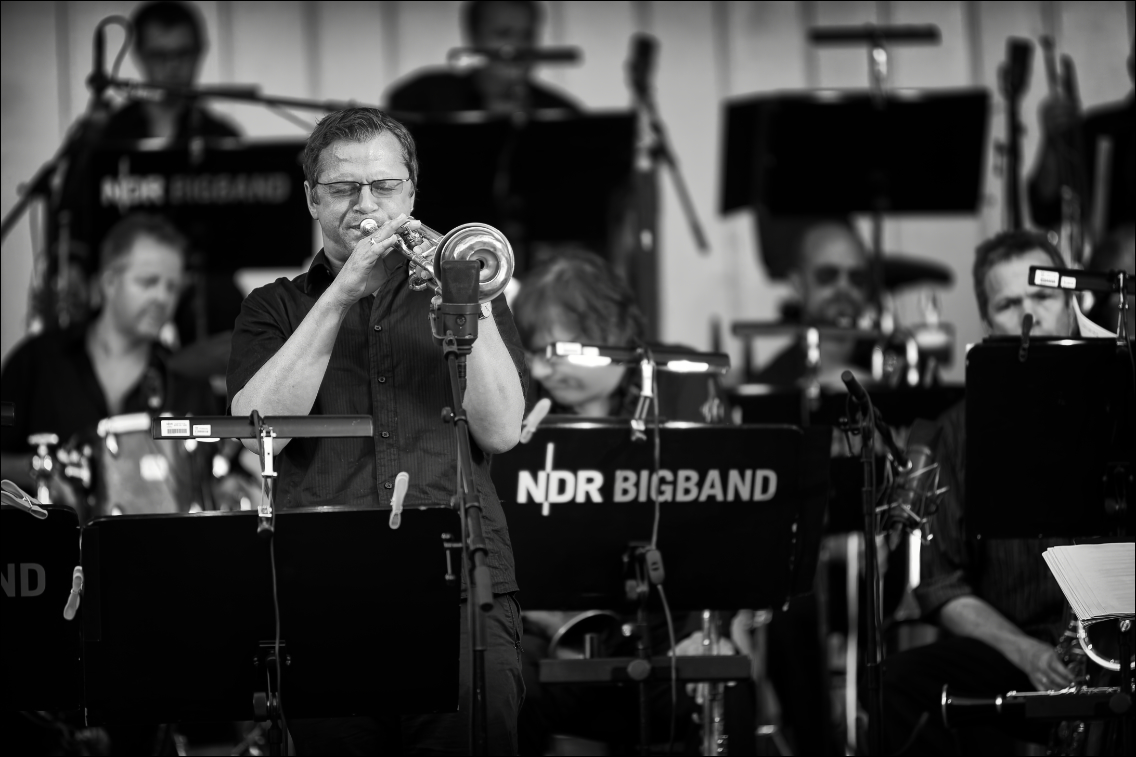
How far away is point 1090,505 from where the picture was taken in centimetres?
372

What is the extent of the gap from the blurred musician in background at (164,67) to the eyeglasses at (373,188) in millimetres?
4153

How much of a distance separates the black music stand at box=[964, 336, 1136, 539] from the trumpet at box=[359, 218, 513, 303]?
1414 millimetres

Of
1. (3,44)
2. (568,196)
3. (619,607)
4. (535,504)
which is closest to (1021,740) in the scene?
(619,607)

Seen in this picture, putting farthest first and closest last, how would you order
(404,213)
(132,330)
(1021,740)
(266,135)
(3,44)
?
(266,135) → (3,44) → (132,330) → (1021,740) → (404,213)

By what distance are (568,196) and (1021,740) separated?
2963 mm

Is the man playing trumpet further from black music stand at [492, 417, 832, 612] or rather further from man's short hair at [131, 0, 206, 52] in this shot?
man's short hair at [131, 0, 206, 52]

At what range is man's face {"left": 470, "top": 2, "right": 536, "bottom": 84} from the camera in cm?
720

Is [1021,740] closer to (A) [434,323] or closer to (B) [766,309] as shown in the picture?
(A) [434,323]

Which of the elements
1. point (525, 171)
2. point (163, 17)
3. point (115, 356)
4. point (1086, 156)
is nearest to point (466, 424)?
point (115, 356)

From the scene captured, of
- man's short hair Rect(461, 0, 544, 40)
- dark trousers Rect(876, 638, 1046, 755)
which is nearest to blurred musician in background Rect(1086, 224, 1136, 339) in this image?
dark trousers Rect(876, 638, 1046, 755)

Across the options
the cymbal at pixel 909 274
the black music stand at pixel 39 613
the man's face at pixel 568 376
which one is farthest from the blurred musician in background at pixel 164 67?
the black music stand at pixel 39 613

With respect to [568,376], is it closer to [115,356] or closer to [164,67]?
[115,356]

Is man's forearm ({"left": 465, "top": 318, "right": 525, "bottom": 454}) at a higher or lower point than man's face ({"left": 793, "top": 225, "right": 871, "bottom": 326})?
lower

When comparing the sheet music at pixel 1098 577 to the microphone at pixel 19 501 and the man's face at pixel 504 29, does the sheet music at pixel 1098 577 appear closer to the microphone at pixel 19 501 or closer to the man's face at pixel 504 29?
the microphone at pixel 19 501
